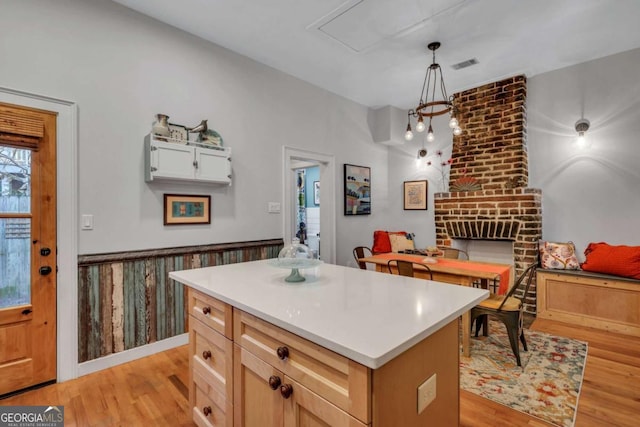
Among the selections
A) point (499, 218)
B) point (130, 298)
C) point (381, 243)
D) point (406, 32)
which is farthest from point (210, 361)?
point (499, 218)

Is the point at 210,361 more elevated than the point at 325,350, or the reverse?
the point at 325,350

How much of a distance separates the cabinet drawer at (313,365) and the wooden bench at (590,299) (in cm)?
364

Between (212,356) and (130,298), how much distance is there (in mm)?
1474

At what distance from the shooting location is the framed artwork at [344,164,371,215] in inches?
185

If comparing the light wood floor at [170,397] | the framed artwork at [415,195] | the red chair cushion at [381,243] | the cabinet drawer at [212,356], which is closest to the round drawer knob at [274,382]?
the cabinet drawer at [212,356]

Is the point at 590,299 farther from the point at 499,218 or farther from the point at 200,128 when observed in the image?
the point at 200,128

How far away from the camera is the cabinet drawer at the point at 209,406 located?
4.84 feet

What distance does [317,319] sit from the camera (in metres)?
1.08

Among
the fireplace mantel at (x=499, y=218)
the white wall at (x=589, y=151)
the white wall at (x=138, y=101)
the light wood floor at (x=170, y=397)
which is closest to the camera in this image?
the light wood floor at (x=170, y=397)

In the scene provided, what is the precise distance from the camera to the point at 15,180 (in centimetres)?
215

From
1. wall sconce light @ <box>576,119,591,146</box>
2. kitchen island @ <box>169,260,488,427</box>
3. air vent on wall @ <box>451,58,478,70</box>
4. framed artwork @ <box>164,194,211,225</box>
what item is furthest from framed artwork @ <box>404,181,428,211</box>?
kitchen island @ <box>169,260,488,427</box>

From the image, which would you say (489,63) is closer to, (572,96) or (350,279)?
(572,96)

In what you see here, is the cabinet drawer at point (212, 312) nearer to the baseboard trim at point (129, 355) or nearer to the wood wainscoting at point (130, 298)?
the wood wainscoting at point (130, 298)

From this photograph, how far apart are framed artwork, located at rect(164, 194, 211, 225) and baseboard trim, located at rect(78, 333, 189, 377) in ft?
3.57
